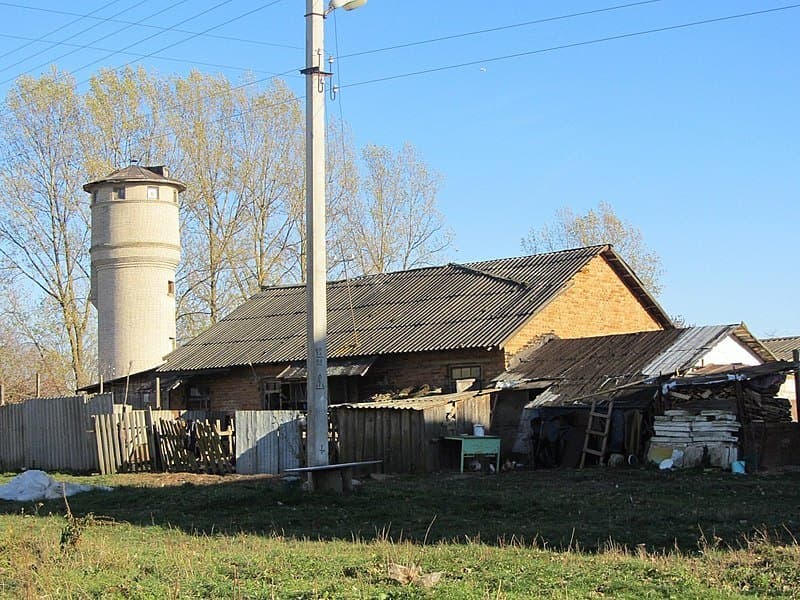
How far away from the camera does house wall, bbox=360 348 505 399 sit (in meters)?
→ 27.3

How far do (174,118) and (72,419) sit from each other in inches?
849

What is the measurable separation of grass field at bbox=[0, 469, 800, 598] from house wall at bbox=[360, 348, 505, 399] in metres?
6.77

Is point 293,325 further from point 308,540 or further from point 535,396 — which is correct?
point 308,540

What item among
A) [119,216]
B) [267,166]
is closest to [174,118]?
[267,166]

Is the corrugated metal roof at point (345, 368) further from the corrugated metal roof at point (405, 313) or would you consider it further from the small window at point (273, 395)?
the small window at point (273, 395)

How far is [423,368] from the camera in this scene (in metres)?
28.5

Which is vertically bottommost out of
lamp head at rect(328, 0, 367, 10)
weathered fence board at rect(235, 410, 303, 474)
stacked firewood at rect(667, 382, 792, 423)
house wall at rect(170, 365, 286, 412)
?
weathered fence board at rect(235, 410, 303, 474)

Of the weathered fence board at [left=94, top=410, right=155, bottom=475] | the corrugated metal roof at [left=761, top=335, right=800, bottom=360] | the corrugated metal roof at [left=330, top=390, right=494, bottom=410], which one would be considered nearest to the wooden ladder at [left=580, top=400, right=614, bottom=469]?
the corrugated metal roof at [left=330, top=390, right=494, bottom=410]

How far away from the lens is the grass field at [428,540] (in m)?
8.72

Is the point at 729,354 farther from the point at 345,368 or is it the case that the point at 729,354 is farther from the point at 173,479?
the point at 173,479

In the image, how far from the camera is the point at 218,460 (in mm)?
24297

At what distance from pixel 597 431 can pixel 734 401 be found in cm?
309

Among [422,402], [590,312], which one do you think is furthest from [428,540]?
[590,312]

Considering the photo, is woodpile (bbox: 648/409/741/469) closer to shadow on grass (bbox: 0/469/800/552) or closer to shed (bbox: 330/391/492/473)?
shadow on grass (bbox: 0/469/800/552)
